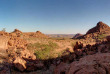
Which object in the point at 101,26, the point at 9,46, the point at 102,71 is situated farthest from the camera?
the point at 101,26

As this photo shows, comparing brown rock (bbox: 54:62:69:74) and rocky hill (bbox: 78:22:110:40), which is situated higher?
rocky hill (bbox: 78:22:110:40)

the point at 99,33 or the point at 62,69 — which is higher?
the point at 99,33

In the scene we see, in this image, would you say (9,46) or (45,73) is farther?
(9,46)

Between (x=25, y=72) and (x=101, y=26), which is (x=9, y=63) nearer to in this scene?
(x=25, y=72)

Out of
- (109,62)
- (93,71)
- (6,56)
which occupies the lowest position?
(6,56)

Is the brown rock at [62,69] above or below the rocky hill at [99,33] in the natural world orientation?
below

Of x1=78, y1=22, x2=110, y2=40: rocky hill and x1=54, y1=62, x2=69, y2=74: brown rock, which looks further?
x1=78, y1=22, x2=110, y2=40: rocky hill

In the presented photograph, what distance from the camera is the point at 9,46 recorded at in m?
10.2

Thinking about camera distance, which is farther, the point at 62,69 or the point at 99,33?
the point at 99,33

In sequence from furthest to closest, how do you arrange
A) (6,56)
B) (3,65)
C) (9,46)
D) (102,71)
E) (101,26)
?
(101,26) → (9,46) → (6,56) → (3,65) → (102,71)

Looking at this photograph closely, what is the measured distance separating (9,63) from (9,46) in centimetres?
379

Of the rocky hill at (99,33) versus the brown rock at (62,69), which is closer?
the brown rock at (62,69)

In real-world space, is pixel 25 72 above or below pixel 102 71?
below

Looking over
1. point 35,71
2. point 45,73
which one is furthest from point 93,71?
point 35,71
